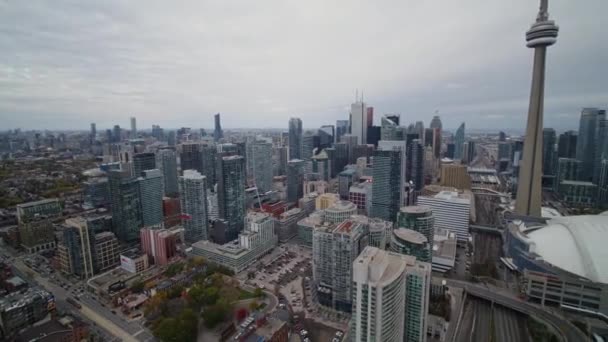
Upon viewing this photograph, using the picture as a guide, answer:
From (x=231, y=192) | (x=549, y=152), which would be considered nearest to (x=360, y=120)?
(x=549, y=152)

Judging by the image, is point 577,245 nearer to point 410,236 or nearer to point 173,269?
point 410,236

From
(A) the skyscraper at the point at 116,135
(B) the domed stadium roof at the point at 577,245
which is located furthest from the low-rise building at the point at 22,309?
(A) the skyscraper at the point at 116,135

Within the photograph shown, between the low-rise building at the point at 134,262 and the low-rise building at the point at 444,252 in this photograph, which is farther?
the low-rise building at the point at 134,262

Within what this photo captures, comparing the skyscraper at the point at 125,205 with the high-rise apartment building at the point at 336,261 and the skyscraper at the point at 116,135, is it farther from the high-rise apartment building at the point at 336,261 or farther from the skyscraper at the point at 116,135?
the skyscraper at the point at 116,135

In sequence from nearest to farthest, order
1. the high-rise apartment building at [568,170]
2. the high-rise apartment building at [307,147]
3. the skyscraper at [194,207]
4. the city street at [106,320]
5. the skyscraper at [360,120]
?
the city street at [106,320], the skyscraper at [194,207], the high-rise apartment building at [568,170], the high-rise apartment building at [307,147], the skyscraper at [360,120]

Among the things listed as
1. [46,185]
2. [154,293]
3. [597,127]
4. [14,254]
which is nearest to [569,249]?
[154,293]
